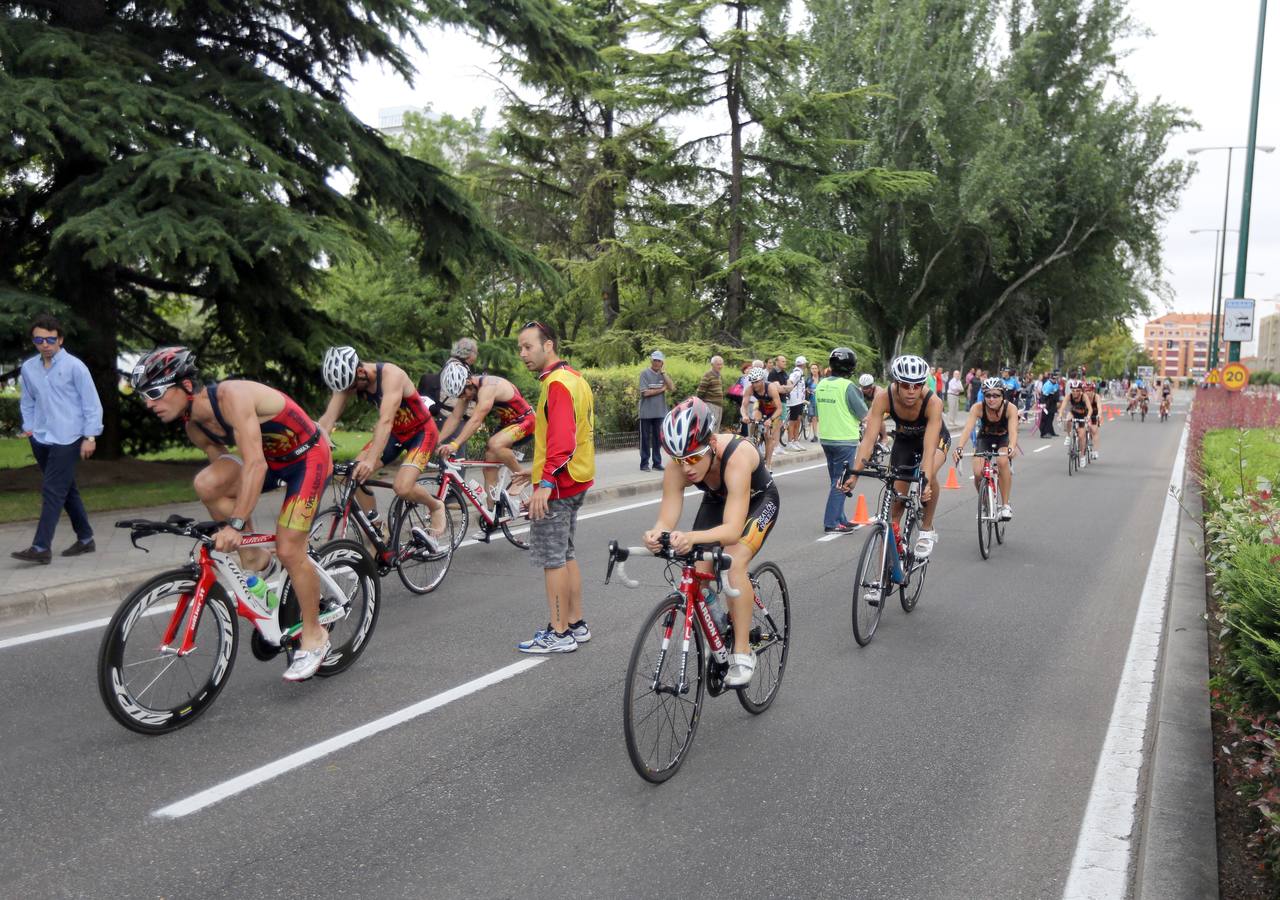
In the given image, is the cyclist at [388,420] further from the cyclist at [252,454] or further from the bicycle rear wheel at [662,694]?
the bicycle rear wheel at [662,694]

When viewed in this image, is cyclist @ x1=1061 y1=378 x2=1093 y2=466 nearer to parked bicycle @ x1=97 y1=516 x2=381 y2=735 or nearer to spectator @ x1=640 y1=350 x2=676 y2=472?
spectator @ x1=640 y1=350 x2=676 y2=472

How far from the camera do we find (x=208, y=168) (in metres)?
10.2

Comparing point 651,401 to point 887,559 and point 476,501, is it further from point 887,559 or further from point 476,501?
point 887,559

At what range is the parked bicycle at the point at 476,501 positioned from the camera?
8.73 m

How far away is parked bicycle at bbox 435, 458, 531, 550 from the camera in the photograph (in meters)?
8.73

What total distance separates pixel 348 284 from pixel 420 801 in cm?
3058

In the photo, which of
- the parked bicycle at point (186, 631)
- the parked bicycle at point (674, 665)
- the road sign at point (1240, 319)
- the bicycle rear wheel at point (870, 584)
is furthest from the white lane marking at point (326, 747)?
the road sign at point (1240, 319)

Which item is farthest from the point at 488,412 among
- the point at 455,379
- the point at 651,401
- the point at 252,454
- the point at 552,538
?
the point at 651,401

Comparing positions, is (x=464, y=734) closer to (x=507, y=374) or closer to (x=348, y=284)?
(x=507, y=374)

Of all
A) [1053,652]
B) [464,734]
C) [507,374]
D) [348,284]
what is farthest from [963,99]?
[464,734]

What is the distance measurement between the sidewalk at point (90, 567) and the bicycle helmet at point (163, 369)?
3.29 meters

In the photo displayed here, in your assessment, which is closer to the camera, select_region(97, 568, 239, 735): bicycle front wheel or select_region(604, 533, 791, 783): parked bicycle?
select_region(604, 533, 791, 783): parked bicycle

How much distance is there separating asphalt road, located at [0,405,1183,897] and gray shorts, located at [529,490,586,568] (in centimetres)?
65

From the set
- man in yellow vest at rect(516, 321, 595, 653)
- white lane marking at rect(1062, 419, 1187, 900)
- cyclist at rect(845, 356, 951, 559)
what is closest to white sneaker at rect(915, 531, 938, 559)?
cyclist at rect(845, 356, 951, 559)
